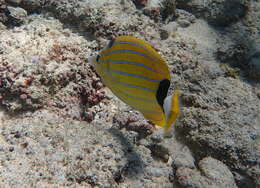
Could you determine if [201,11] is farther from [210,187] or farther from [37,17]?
[210,187]

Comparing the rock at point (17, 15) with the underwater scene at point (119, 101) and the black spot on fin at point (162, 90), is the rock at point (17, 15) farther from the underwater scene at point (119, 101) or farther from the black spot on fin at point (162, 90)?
the black spot on fin at point (162, 90)

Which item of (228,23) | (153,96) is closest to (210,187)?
(153,96)

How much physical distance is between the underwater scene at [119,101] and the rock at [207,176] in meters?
0.01

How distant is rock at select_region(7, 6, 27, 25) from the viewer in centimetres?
396

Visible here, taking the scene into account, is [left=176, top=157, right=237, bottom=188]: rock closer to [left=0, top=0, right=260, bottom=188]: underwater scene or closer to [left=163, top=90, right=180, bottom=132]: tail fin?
[left=0, top=0, right=260, bottom=188]: underwater scene

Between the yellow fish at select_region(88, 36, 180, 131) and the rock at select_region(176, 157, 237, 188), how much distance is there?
1356 mm

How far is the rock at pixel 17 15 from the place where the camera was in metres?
3.96

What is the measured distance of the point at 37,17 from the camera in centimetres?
404

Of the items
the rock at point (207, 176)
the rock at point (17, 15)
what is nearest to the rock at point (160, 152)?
the rock at point (207, 176)

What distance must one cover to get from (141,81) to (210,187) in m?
1.91

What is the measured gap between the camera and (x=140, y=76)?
1.86m

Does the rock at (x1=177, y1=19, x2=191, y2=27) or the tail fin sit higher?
the tail fin

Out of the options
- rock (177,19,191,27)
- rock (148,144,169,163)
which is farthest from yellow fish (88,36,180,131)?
rock (177,19,191,27)

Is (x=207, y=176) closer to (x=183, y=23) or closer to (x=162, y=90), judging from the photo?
(x=162, y=90)
